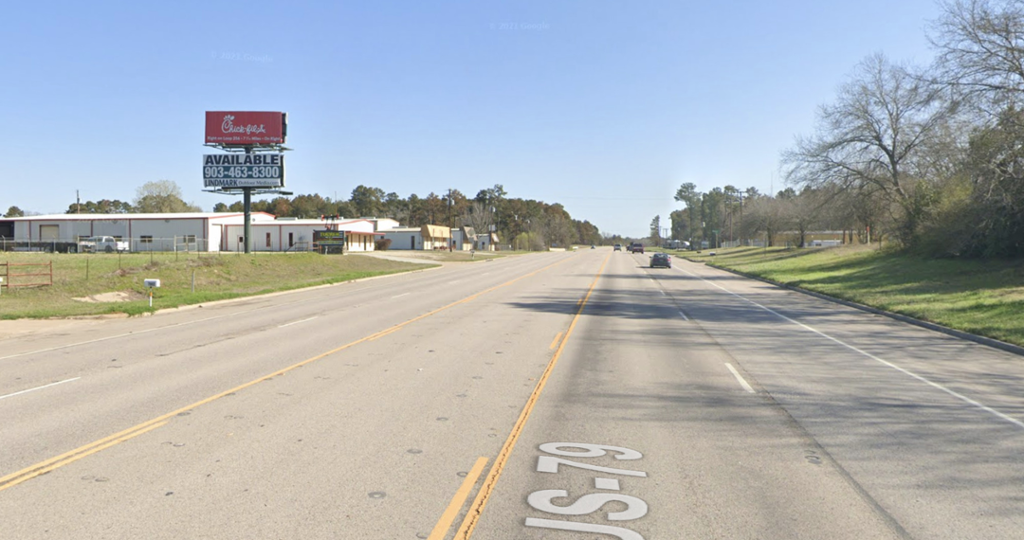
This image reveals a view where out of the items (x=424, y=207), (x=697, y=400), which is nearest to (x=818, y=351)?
(x=697, y=400)

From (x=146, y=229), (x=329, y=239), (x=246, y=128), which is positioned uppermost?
(x=246, y=128)

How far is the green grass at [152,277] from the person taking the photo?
23.5 meters

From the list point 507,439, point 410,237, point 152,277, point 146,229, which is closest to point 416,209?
point 410,237

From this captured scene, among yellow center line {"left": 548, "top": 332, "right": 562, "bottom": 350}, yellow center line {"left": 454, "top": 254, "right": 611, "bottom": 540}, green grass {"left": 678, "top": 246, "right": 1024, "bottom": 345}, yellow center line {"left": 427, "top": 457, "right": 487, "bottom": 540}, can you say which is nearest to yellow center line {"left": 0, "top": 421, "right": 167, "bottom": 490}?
yellow center line {"left": 427, "top": 457, "right": 487, "bottom": 540}

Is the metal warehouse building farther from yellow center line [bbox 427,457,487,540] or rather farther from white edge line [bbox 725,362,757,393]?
yellow center line [bbox 427,457,487,540]

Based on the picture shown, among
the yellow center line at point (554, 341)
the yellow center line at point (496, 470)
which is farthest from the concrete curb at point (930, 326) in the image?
the yellow center line at point (496, 470)

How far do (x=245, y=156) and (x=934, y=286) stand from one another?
146 feet

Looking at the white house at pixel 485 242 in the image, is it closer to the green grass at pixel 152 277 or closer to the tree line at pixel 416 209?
the tree line at pixel 416 209

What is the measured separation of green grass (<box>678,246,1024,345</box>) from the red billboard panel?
3559cm

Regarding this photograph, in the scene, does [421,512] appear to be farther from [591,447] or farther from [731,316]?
[731,316]

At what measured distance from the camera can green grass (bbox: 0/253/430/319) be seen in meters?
23.5

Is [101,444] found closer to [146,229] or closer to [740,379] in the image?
[740,379]

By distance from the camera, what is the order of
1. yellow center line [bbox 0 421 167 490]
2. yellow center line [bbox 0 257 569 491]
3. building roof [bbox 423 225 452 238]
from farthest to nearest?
building roof [bbox 423 225 452 238] → yellow center line [bbox 0 257 569 491] → yellow center line [bbox 0 421 167 490]

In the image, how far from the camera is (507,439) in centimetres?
719
